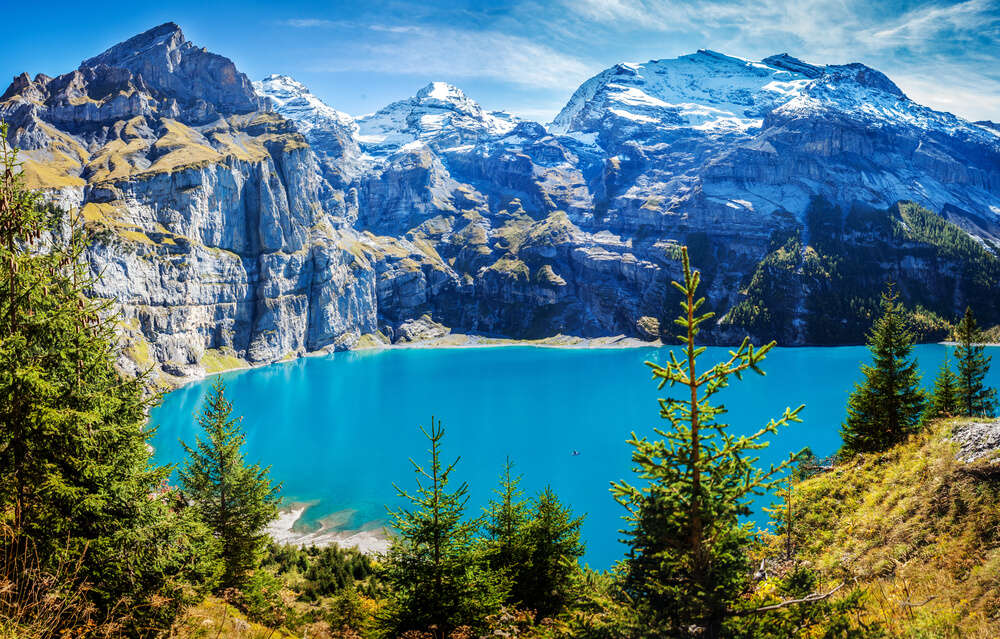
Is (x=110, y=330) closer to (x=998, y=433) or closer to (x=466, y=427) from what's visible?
(x=998, y=433)

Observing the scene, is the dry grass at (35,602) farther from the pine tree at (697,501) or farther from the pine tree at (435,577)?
the pine tree at (697,501)

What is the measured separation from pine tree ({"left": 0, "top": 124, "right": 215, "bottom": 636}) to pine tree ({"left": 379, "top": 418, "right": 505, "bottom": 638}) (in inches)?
215

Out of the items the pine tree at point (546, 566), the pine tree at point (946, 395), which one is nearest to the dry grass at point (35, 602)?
the pine tree at point (546, 566)

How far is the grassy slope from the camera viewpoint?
9305 millimetres

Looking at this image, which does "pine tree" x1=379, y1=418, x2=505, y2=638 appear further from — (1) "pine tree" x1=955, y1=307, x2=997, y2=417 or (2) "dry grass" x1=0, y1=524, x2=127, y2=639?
(1) "pine tree" x1=955, y1=307, x2=997, y2=417

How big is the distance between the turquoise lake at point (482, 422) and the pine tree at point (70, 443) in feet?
89.7

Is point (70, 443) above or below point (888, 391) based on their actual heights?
above

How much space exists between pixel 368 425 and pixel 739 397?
84062mm

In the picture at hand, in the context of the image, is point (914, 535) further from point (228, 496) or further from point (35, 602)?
point (228, 496)

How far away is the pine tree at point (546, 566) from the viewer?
18.2m

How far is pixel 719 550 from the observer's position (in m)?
8.21

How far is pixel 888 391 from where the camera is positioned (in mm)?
26562

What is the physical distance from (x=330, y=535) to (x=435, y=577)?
143 ft

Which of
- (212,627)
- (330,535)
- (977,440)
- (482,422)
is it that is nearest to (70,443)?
(212,627)
